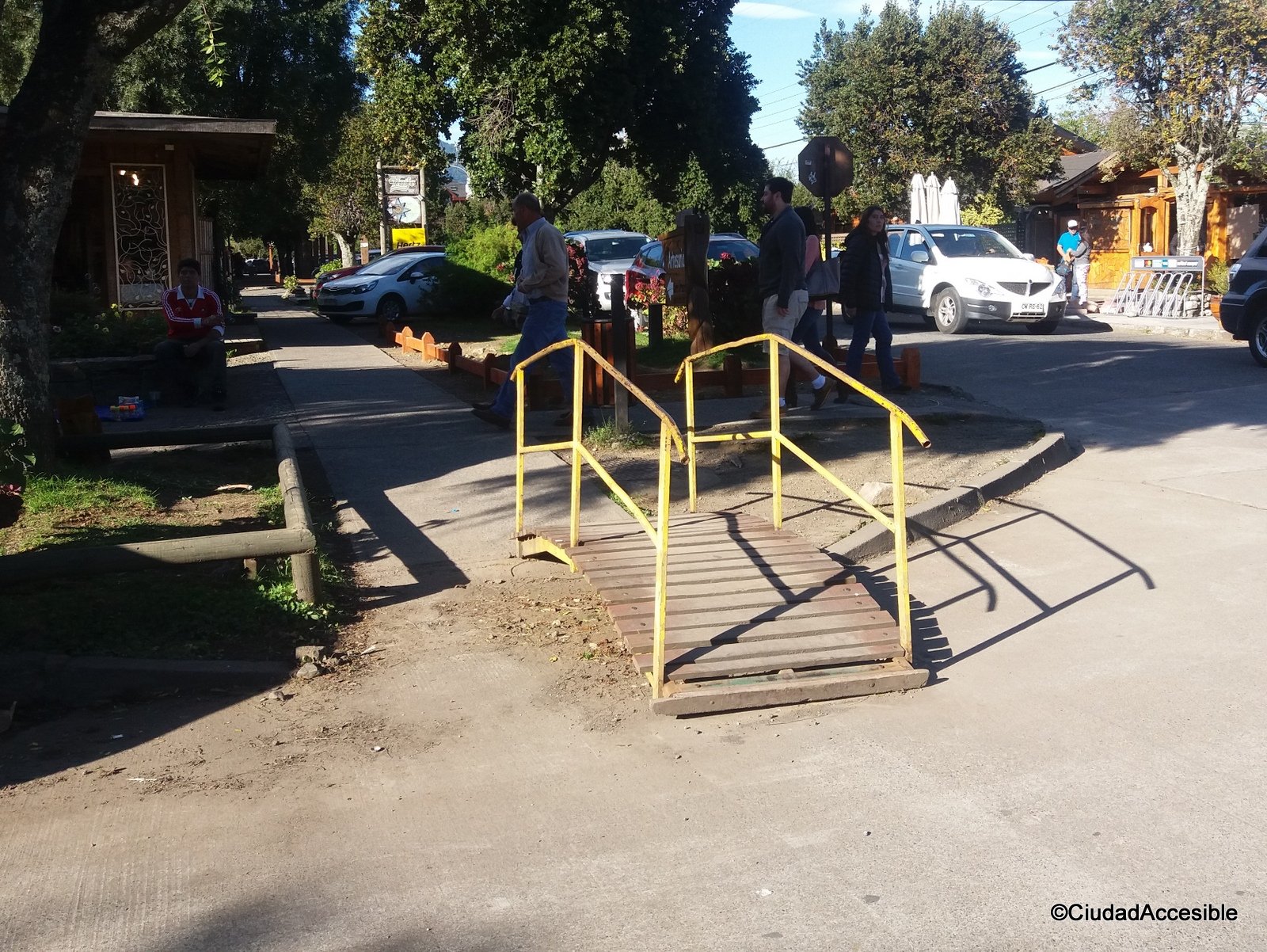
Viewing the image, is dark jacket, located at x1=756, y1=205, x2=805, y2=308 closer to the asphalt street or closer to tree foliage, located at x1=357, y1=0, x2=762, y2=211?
the asphalt street

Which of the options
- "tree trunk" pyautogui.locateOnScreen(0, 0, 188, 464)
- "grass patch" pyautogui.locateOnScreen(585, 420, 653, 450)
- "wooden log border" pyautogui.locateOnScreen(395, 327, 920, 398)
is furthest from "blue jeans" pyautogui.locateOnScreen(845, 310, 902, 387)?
"tree trunk" pyautogui.locateOnScreen(0, 0, 188, 464)

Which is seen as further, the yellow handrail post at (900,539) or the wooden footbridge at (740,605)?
the yellow handrail post at (900,539)

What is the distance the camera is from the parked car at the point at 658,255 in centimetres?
1802

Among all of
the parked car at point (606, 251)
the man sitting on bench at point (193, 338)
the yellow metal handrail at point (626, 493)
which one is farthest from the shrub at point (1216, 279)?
the yellow metal handrail at point (626, 493)

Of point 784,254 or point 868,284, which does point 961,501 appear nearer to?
Result: point 784,254

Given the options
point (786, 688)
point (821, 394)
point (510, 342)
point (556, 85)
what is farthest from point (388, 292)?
point (786, 688)

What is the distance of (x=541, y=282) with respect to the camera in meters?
9.79

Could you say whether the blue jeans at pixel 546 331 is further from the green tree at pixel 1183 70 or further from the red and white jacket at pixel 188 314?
the green tree at pixel 1183 70

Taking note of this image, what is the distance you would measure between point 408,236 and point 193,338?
101 feet

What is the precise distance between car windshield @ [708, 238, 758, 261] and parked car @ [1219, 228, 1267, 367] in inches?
318

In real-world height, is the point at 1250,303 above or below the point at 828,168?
below

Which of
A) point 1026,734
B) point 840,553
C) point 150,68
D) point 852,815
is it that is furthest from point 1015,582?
point 150,68

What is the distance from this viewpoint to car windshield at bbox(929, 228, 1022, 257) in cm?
2033

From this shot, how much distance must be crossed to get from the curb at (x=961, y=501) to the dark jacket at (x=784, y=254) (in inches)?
90.7
